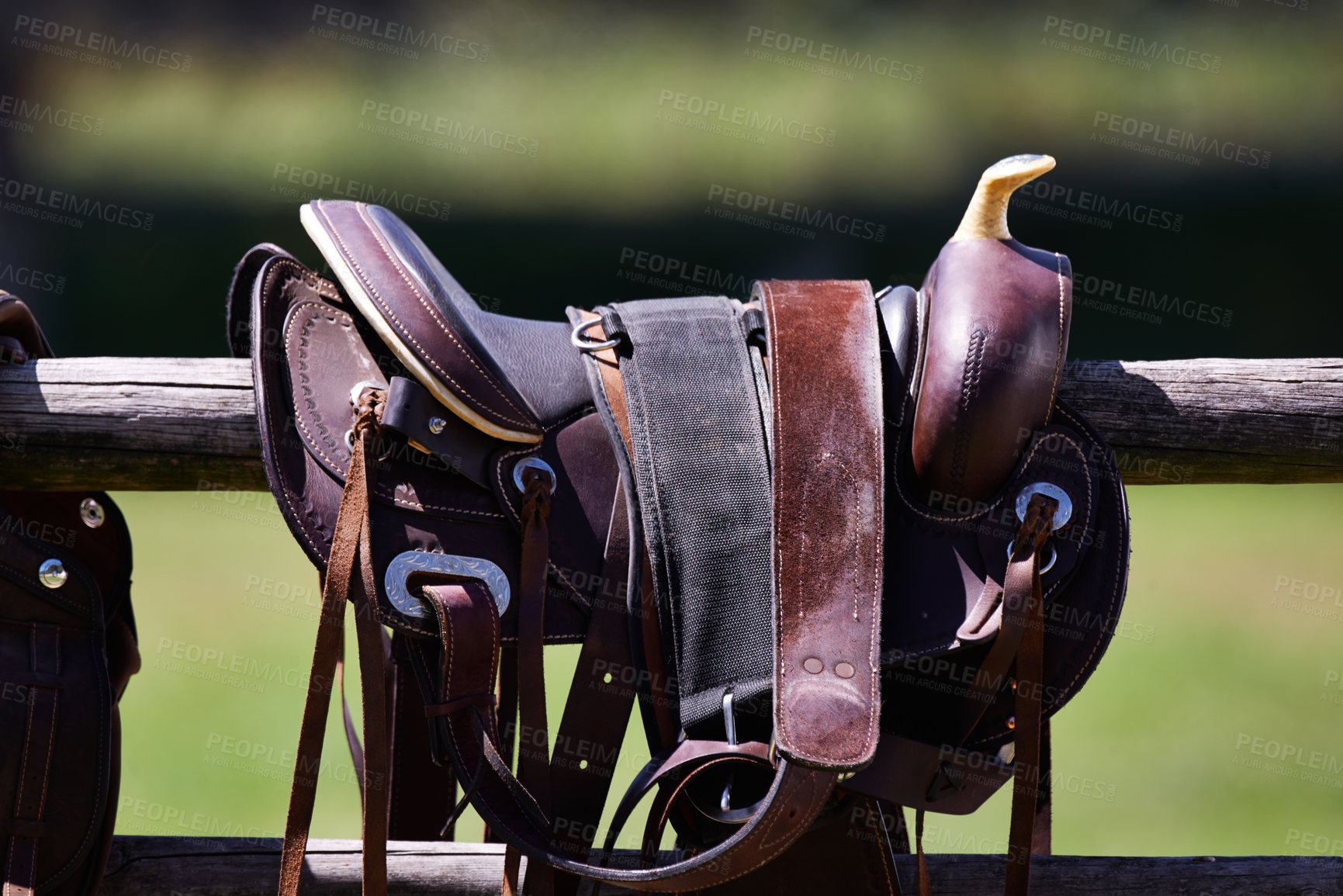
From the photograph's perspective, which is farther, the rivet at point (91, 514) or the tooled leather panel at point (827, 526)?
the rivet at point (91, 514)

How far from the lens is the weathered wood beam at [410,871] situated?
146cm

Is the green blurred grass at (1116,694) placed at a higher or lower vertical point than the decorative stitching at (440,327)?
→ lower

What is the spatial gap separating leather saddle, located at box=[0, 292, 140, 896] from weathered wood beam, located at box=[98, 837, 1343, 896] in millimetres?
100

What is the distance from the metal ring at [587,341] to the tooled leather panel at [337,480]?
0.24 m

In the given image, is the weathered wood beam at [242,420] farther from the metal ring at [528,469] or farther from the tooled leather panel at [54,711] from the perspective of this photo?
the metal ring at [528,469]

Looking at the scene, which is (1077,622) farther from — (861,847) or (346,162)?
(346,162)

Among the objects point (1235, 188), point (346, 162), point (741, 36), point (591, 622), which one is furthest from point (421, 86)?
point (591, 622)

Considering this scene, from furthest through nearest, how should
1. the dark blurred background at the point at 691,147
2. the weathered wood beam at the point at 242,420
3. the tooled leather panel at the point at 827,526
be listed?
1. the dark blurred background at the point at 691,147
2. the weathered wood beam at the point at 242,420
3. the tooled leather panel at the point at 827,526

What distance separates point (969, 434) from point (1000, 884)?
71 centimetres

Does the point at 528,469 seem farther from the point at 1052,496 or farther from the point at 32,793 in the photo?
the point at 32,793

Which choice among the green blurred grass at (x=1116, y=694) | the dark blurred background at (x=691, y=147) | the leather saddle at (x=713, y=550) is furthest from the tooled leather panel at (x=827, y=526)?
the dark blurred background at (x=691, y=147)

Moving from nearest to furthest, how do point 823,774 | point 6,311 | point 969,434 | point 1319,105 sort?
point 823,774 < point 969,434 < point 6,311 < point 1319,105

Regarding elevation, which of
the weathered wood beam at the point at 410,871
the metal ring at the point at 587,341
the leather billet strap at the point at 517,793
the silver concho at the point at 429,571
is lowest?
the weathered wood beam at the point at 410,871

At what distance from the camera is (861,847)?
1.25 m
